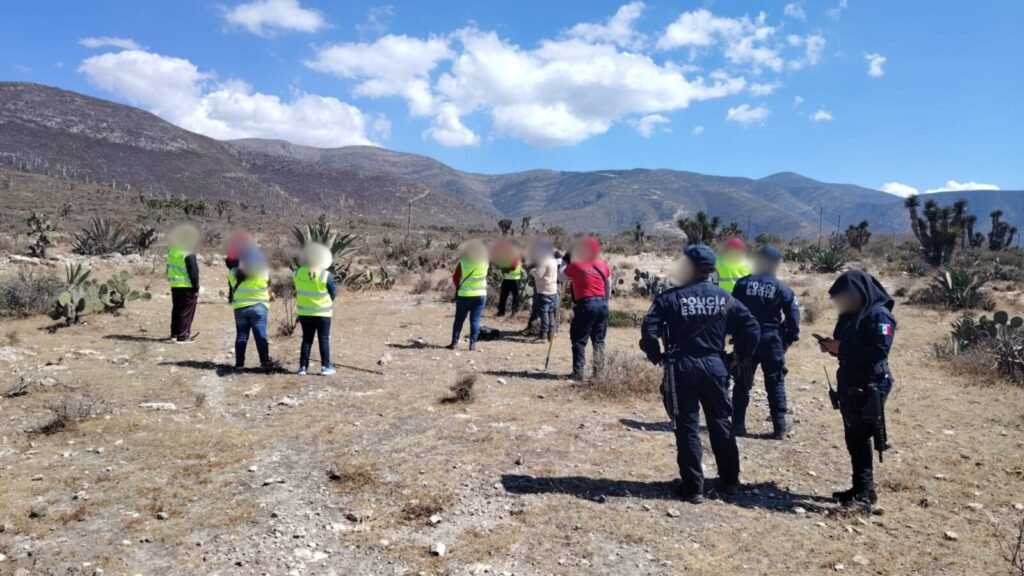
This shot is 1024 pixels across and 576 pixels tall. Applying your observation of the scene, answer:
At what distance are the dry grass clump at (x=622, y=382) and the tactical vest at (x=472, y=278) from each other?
2.37m

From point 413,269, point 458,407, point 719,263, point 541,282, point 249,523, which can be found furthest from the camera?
point 413,269

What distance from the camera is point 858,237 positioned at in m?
40.1

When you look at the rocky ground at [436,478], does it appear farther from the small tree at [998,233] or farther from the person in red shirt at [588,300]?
the small tree at [998,233]

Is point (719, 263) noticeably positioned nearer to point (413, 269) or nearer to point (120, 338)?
point (120, 338)

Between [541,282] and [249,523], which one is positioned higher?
[541,282]

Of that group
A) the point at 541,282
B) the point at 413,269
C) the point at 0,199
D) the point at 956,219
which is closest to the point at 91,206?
the point at 0,199

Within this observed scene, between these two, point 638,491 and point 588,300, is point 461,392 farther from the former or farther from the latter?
point 638,491

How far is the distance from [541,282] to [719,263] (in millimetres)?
3002

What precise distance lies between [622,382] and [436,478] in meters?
3.06

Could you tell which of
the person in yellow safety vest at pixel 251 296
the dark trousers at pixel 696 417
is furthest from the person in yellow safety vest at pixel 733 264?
the person in yellow safety vest at pixel 251 296

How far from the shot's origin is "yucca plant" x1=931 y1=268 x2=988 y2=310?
14523 mm

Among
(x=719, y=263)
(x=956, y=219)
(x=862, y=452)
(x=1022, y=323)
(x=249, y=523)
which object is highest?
(x=956, y=219)

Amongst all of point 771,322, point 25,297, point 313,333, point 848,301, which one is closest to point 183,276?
point 313,333

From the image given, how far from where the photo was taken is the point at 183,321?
29.1 ft
